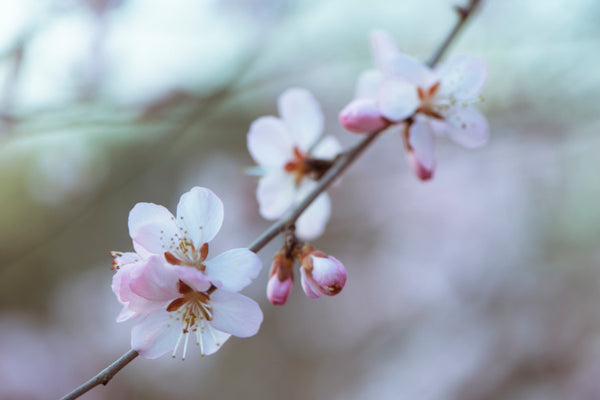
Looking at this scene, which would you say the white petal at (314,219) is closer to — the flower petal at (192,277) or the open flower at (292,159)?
the open flower at (292,159)

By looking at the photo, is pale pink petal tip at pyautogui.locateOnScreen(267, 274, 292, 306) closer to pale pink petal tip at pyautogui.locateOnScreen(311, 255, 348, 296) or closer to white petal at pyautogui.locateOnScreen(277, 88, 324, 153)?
pale pink petal tip at pyautogui.locateOnScreen(311, 255, 348, 296)

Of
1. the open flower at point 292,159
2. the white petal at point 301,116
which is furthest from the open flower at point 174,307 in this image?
the white petal at point 301,116

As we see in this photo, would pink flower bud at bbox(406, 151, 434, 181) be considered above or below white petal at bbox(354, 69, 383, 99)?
below

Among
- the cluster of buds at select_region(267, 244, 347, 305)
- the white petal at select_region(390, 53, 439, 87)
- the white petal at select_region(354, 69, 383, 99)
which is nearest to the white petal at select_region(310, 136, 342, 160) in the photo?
the white petal at select_region(354, 69, 383, 99)

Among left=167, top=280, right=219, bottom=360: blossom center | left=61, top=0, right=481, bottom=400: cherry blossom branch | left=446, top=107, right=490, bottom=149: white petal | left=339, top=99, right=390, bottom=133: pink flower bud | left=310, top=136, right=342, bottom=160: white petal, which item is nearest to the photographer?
left=61, top=0, right=481, bottom=400: cherry blossom branch

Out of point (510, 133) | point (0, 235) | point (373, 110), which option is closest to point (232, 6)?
point (510, 133)

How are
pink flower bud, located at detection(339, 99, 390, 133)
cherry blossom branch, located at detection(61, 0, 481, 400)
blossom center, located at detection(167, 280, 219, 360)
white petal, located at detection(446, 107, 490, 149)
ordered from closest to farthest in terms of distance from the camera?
cherry blossom branch, located at detection(61, 0, 481, 400) < blossom center, located at detection(167, 280, 219, 360) < pink flower bud, located at detection(339, 99, 390, 133) < white petal, located at detection(446, 107, 490, 149)

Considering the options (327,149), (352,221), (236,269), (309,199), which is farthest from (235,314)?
(352,221)
